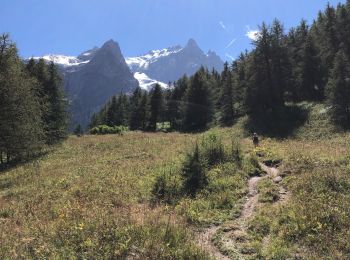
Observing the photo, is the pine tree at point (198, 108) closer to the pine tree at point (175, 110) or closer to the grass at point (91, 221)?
the pine tree at point (175, 110)

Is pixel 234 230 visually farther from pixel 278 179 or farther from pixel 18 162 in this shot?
pixel 18 162

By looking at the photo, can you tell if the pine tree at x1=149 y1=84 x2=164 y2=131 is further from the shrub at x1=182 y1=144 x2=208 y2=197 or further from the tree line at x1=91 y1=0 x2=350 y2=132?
the shrub at x1=182 y1=144 x2=208 y2=197

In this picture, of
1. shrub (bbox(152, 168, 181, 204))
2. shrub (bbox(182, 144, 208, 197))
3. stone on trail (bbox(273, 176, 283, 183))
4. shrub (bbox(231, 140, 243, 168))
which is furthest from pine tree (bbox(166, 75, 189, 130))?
shrub (bbox(152, 168, 181, 204))

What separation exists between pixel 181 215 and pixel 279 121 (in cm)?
4647

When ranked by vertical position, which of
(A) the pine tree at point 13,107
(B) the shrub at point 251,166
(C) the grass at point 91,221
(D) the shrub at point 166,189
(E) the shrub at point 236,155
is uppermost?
(A) the pine tree at point 13,107

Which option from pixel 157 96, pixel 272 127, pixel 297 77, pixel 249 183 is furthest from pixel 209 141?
pixel 157 96

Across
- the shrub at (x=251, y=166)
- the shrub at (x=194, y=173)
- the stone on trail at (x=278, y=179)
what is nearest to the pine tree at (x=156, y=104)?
the shrub at (x=251, y=166)

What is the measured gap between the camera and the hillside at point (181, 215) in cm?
1161

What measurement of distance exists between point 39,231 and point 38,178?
13343 millimetres

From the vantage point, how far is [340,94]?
51625mm

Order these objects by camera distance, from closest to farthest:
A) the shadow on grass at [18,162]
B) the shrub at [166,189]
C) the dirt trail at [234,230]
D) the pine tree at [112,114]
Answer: the dirt trail at [234,230], the shrub at [166,189], the shadow on grass at [18,162], the pine tree at [112,114]

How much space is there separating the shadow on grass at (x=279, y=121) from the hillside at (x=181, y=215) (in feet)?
104

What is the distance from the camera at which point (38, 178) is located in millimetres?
25641

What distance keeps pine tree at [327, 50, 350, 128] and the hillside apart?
97.6 feet
